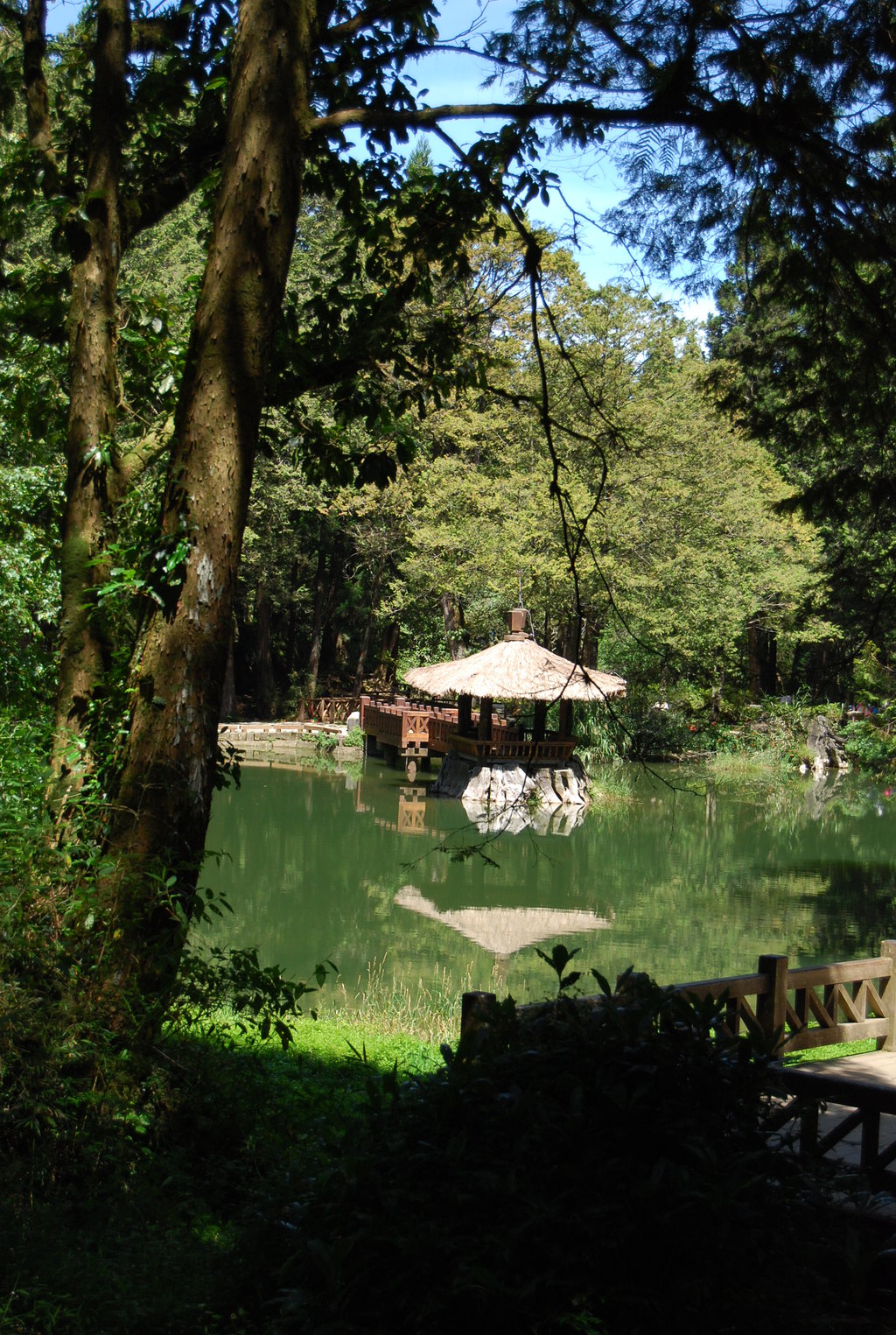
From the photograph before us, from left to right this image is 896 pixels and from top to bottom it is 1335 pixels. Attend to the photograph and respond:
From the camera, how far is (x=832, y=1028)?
20.1 feet

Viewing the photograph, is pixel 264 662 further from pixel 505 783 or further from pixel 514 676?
pixel 514 676

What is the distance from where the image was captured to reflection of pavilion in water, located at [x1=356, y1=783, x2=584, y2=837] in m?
18.8

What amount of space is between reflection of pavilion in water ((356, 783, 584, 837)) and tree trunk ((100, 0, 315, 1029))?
14385mm

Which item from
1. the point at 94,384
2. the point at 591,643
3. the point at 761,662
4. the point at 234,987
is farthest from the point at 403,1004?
the point at 761,662

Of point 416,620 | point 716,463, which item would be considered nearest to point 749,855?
point 716,463

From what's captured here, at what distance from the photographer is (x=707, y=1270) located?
1944 millimetres

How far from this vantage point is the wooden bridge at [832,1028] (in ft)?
10.8

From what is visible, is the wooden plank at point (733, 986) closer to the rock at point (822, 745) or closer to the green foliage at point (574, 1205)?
the green foliage at point (574, 1205)

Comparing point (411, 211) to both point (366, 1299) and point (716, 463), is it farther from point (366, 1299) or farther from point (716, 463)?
point (716, 463)

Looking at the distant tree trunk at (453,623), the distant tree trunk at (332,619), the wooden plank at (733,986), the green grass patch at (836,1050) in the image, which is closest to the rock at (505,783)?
the distant tree trunk at (453,623)

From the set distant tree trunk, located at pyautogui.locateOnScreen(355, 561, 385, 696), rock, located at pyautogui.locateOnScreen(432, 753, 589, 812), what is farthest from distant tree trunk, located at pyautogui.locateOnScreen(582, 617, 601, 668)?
distant tree trunk, located at pyautogui.locateOnScreen(355, 561, 385, 696)

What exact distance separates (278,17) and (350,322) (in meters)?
1.67

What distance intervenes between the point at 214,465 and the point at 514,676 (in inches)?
637

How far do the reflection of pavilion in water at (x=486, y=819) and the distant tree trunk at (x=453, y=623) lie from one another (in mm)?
4902
